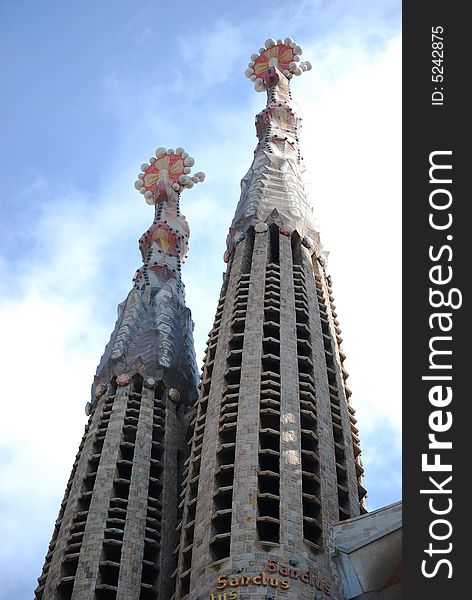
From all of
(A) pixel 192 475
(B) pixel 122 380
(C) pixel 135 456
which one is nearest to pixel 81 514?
(C) pixel 135 456

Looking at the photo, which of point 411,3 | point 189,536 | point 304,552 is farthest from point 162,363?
point 411,3

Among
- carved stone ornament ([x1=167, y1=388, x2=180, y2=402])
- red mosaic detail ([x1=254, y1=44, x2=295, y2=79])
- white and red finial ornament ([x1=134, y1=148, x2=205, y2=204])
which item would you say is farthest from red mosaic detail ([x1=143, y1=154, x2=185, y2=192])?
carved stone ornament ([x1=167, y1=388, x2=180, y2=402])

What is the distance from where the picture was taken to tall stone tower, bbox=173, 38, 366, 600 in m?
36.6

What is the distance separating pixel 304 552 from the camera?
36906 mm

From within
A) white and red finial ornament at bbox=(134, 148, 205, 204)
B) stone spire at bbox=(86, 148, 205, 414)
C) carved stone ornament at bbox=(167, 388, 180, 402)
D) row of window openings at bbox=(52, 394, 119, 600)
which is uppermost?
white and red finial ornament at bbox=(134, 148, 205, 204)

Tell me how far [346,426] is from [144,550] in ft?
29.2

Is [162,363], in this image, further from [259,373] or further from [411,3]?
[411,3]

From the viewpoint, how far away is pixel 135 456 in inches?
1933

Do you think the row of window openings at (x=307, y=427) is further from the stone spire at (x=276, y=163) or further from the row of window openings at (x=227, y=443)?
the stone spire at (x=276, y=163)

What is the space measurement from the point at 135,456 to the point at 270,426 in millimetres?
7652

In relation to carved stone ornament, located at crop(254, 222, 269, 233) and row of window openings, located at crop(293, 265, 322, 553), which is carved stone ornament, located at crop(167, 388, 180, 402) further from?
carved stone ornament, located at crop(254, 222, 269, 233)

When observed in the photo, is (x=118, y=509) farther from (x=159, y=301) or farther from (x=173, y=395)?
(x=159, y=301)

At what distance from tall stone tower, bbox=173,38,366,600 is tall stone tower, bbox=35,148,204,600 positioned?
195 centimetres

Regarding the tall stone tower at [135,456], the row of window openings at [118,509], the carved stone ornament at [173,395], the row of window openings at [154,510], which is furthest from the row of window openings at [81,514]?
the carved stone ornament at [173,395]
